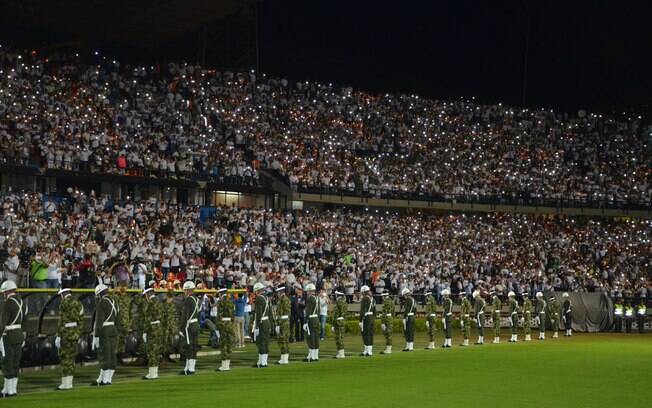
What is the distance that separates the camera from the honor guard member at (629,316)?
143ft

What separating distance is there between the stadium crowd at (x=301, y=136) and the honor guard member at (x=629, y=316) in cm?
1307

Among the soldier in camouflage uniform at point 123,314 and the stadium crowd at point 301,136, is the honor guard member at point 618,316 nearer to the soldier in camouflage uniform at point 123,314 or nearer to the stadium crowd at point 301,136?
the stadium crowd at point 301,136

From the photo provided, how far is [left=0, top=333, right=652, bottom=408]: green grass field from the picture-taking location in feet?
53.1

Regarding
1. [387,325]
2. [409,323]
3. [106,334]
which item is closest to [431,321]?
[409,323]

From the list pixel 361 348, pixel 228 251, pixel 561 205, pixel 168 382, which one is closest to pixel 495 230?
pixel 561 205

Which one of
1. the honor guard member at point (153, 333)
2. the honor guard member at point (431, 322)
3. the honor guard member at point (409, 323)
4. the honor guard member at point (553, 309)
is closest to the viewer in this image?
the honor guard member at point (153, 333)

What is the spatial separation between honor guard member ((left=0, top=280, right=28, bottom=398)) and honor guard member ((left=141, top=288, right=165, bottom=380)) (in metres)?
3.48

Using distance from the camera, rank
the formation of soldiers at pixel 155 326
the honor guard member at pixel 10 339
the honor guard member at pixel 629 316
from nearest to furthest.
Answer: the honor guard member at pixel 10 339 → the formation of soldiers at pixel 155 326 → the honor guard member at pixel 629 316

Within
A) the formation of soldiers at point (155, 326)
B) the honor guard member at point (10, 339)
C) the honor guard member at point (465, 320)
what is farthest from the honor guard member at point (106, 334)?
the honor guard member at point (465, 320)

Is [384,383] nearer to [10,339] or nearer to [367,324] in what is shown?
[10,339]

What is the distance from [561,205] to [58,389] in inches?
1747

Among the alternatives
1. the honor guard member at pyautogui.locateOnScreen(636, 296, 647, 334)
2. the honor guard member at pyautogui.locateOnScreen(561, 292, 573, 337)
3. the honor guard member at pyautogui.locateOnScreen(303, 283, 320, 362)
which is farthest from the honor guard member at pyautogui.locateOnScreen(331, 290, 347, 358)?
the honor guard member at pyautogui.locateOnScreen(636, 296, 647, 334)

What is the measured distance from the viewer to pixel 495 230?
176ft

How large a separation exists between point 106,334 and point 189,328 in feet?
9.13
